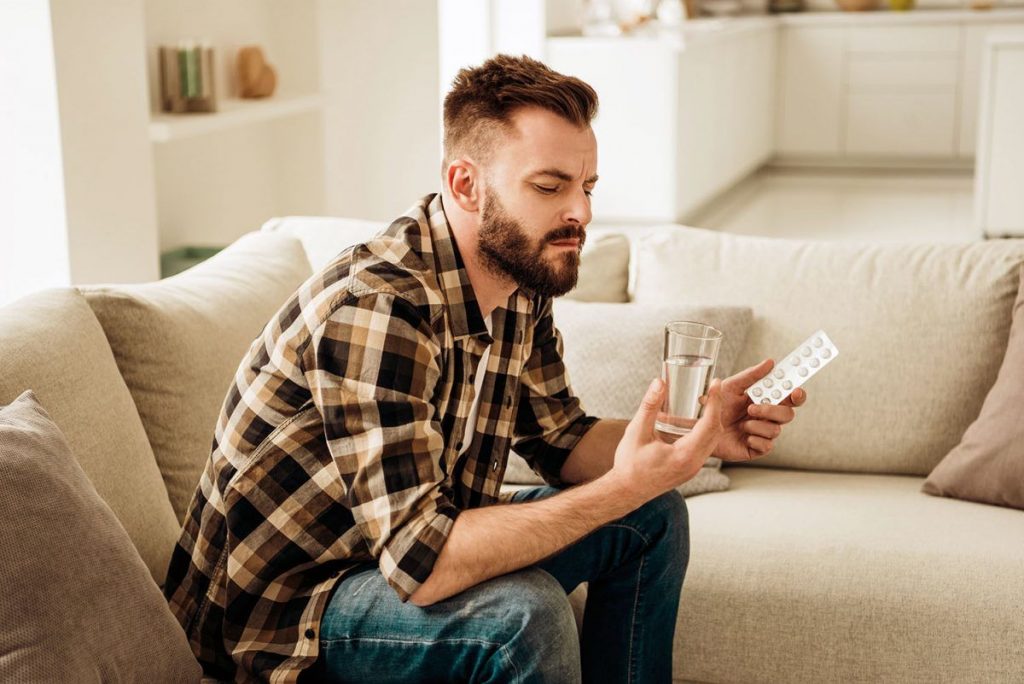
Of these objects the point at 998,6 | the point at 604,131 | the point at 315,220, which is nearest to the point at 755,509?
the point at 315,220

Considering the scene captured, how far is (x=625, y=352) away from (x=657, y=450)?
0.78 metres

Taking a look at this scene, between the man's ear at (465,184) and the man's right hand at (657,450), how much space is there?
1.12ft

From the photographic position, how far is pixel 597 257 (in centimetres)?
241

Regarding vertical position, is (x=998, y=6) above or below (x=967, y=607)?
above

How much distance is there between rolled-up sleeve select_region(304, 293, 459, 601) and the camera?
133 cm

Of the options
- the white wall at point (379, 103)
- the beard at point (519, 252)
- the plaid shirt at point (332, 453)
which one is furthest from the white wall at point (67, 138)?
the white wall at point (379, 103)

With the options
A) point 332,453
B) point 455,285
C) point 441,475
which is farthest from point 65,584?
point 455,285

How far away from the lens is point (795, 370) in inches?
60.9

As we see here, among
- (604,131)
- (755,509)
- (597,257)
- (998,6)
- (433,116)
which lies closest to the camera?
(755,509)

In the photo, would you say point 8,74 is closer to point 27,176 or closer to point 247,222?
point 27,176

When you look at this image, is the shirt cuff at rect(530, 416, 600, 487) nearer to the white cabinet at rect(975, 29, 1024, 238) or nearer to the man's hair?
the man's hair

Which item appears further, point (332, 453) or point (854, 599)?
point (854, 599)

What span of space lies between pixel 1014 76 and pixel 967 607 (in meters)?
4.68

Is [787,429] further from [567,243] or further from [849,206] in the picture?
[849,206]
